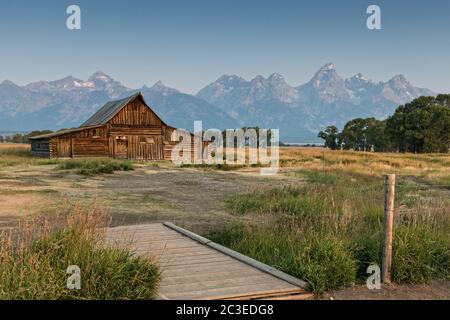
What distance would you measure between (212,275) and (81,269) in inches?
66.9

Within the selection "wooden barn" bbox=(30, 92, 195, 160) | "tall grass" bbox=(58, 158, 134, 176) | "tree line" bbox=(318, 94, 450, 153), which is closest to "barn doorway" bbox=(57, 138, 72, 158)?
"wooden barn" bbox=(30, 92, 195, 160)

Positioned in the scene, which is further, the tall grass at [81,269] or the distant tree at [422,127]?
the distant tree at [422,127]

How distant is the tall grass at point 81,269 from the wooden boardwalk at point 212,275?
33 cm

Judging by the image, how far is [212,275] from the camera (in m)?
5.73

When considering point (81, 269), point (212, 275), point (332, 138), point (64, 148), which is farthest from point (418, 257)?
point (332, 138)

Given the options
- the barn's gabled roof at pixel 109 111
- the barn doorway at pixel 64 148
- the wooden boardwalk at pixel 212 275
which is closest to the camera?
the wooden boardwalk at pixel 212 275

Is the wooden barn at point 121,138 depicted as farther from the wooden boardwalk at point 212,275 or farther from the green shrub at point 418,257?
the green shrub at point 418,257

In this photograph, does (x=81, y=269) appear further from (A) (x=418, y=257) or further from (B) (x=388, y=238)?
(A) (x=418, y=257)

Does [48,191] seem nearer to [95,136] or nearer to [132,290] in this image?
[132,290]

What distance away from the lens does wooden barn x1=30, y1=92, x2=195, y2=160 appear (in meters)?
40.8

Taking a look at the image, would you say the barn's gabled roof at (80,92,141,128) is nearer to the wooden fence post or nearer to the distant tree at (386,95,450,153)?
the wooden fence post

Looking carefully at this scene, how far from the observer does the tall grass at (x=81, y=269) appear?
4.59 metres

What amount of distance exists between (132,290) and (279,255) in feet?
9.87

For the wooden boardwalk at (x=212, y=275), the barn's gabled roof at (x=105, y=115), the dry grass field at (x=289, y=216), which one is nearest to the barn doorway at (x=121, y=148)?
the barn's gabled roof at (x=105, y=115)
